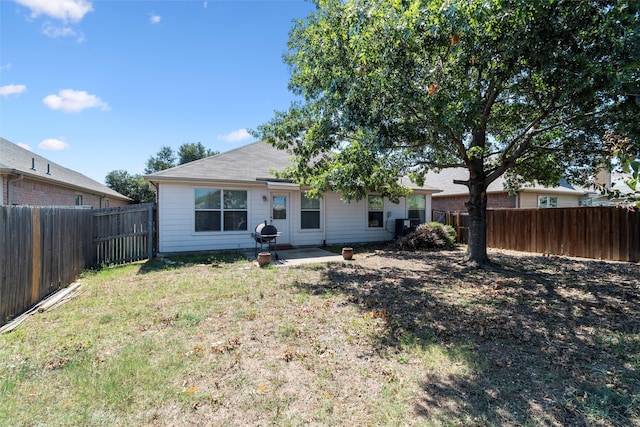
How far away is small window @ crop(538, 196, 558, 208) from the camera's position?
62.1 ft

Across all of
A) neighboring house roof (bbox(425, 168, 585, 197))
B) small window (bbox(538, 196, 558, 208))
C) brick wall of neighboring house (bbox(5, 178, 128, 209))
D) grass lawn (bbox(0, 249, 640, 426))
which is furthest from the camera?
small window (bbox(538, 196, 558, 208))

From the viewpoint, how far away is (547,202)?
1919 cm

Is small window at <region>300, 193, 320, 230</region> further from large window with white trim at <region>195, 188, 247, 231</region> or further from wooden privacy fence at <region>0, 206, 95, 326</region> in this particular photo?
wooden privacy fence at <region>0, 206, 95, 326</region>

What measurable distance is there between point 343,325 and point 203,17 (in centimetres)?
901

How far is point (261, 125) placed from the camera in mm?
9180

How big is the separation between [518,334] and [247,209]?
9.03 meters

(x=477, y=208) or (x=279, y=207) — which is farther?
(x=279, y=207)

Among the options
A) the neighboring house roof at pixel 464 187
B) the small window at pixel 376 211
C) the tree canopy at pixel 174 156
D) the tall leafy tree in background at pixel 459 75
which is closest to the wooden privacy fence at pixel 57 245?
the tall leafy tree in background at pixel 459 75

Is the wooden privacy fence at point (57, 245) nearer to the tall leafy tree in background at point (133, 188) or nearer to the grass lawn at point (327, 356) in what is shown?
the grass lawn at point (327, 356)

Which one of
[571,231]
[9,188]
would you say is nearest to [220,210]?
[9,188]

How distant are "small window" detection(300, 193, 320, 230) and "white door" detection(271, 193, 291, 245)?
1.94 ft

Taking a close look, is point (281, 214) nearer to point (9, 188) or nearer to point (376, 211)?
point (376, 211)

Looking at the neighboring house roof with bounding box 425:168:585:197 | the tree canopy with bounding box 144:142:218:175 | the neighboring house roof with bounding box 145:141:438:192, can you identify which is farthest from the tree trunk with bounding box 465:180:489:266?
the tree canopy with bounding box 144:142:218:175

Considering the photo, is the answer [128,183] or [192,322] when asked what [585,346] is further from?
[128,183]
